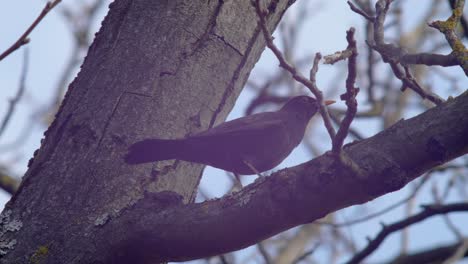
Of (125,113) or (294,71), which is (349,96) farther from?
(125,113)

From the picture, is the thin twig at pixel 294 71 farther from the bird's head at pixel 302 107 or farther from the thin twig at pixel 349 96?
the bird's head at pixel 302 107

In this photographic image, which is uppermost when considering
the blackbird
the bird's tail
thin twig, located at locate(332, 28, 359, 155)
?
the blackbird

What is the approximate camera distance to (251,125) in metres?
4.04

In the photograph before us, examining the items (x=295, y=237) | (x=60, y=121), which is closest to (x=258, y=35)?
(x=60, y=121)

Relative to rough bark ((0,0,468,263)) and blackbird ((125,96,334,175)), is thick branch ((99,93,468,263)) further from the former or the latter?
blackbird ((125,96,334,175))

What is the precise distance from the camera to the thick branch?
84.7 inches

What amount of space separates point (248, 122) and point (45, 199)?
1792 millimetres

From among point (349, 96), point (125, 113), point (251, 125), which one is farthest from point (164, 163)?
point (349, 96)

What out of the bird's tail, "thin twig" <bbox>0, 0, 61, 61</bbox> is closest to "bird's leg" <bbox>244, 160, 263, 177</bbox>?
the bird's tail

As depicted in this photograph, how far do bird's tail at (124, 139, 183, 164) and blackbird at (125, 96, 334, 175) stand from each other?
22 cm

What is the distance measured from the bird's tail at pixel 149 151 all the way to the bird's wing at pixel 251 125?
55cm

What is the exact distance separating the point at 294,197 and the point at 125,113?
1030 millimetres

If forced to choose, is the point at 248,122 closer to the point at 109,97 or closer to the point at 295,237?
the point at 109,97

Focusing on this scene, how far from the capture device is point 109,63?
3.02 metres
